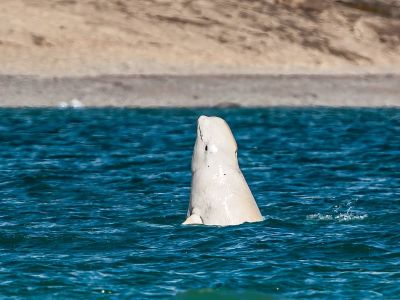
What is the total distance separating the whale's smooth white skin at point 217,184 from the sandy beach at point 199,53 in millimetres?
18863

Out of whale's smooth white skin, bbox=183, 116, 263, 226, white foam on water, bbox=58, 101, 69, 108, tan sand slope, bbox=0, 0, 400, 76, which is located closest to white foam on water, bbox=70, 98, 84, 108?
white foam on water, bbox=58, 101, 69, 108

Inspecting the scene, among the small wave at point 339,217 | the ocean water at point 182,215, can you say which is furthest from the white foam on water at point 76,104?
the small wave at point 339,217

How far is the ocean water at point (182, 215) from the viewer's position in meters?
13.1

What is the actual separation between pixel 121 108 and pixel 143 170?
12392 millimetres

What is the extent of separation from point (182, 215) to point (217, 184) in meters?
1.56

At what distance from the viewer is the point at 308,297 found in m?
12.4

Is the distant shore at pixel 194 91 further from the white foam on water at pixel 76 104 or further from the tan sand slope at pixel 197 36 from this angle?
the tan sand slope at pixel 197 36

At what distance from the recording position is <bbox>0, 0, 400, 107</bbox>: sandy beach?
36375 mm

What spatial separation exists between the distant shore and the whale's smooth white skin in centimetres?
1891

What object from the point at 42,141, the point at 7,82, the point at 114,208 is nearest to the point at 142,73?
the point at 7,82

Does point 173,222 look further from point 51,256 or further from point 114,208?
point 51,256

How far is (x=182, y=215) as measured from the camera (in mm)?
17484

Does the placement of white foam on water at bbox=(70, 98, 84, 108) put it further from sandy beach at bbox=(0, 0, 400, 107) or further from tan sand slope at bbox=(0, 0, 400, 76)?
tan sand slope at bbox=(0, 0, 400, 76)

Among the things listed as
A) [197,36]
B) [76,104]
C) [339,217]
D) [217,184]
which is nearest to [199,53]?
[197,36]
